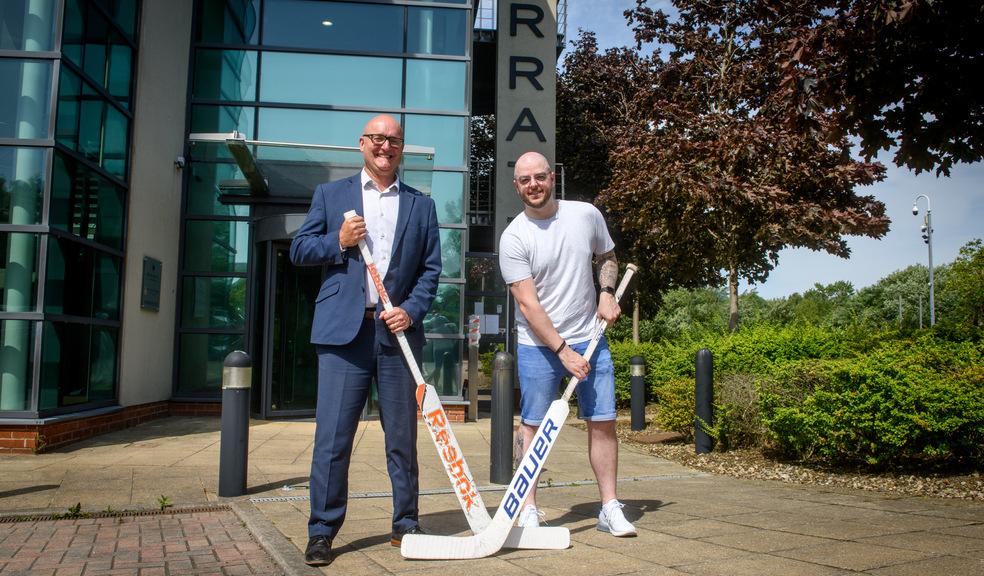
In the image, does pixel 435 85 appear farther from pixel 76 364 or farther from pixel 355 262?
pixel 355 262

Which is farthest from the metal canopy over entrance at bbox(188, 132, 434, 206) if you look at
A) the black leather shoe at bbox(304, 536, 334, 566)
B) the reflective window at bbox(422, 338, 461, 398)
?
the black leather shoe at bbox(304, 536, 334, 566)

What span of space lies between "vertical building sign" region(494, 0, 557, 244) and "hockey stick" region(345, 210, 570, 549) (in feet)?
35.5

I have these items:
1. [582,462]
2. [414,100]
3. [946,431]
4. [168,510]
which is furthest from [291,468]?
[414,100]

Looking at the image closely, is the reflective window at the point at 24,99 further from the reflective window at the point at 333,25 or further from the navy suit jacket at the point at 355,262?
the navy suit jacket at the point at 355,262

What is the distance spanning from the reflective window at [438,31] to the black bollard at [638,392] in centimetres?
553

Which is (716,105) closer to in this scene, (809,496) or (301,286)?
(301,286)

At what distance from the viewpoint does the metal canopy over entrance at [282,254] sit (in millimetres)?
10492

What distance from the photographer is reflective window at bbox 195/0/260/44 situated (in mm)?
11812

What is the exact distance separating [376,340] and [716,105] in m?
11.3

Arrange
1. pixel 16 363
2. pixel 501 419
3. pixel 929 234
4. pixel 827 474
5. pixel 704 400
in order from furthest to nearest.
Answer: pixel 929 234 < pixel 16 363 < pixel 704 400 < pixel 827 474 < pixel 501 419

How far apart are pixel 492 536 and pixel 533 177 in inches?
63.1

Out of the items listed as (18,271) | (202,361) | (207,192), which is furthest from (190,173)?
(18,271)

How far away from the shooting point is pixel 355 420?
137 inches

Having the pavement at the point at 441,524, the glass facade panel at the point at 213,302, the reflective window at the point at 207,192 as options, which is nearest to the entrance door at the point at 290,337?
the glass facade panel at the point at 213,302
